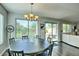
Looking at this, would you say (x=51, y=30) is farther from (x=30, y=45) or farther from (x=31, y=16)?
(x=30, y=45)

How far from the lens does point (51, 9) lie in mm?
1837

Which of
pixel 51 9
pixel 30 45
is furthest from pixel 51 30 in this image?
pixel 30 45

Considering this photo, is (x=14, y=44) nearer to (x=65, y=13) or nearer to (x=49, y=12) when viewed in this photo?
(x=49, y=12)

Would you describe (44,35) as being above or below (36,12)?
below

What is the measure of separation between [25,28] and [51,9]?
1.69 feet

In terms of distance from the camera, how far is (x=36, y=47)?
2.21m

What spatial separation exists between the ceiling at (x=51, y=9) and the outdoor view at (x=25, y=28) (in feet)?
0.57

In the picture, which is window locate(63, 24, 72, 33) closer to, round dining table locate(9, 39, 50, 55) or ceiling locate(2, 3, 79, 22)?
ceiling locate(2, 3, 79, 22)

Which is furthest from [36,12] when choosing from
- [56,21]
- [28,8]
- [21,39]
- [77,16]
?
[77,16]

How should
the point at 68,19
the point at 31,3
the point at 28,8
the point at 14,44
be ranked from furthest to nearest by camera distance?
the point at 14,44
the point at 68,19
the point at 28,8
the point at 31,3

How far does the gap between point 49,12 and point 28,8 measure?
342 millimetres

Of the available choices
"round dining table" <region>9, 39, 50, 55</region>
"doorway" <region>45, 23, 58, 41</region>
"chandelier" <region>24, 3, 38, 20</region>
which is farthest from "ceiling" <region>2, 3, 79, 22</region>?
"round dining table" <region>9, 39, 50, 55</region>

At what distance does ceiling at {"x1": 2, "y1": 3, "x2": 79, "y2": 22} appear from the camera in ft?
5.58

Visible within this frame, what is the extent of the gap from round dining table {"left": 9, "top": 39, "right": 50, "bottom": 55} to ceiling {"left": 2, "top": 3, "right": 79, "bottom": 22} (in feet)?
1.60
